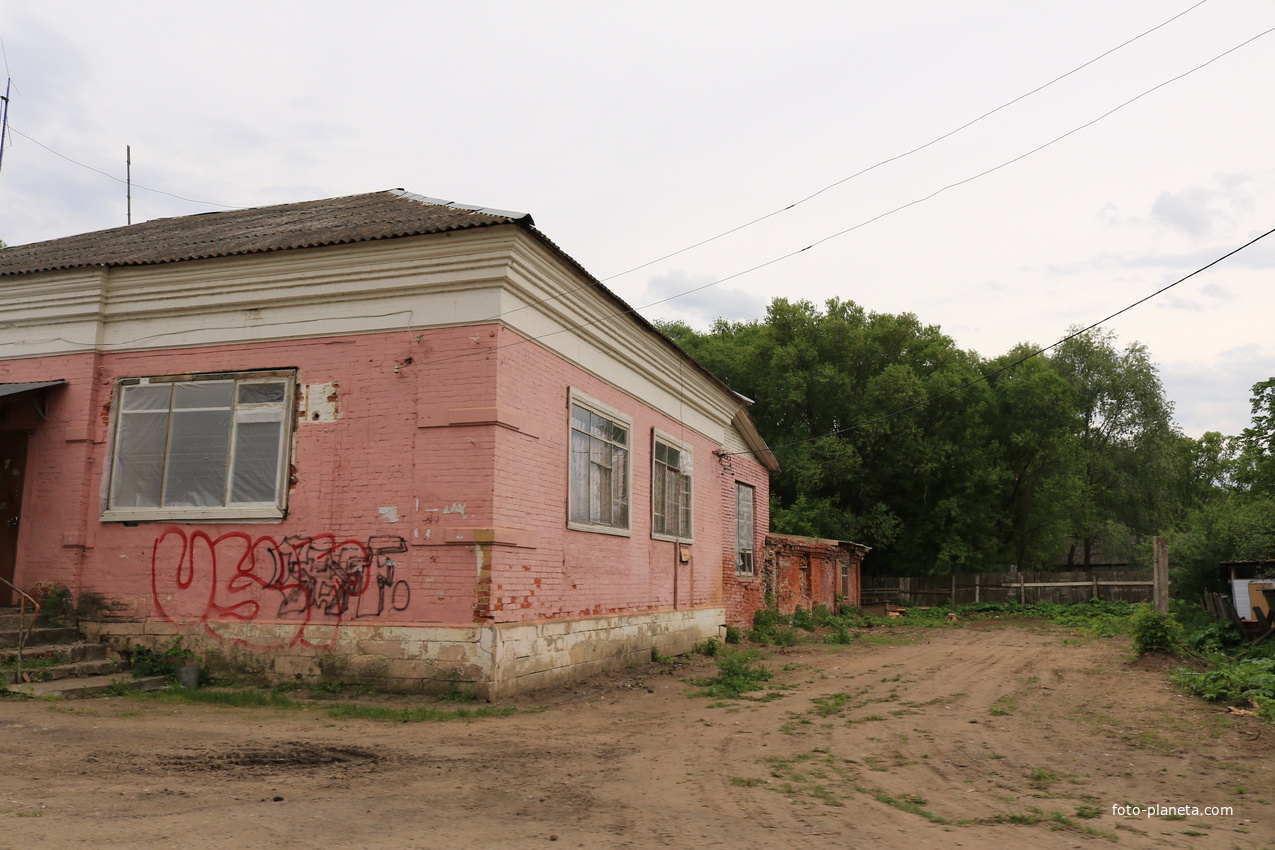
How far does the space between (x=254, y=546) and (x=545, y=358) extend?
396 cm

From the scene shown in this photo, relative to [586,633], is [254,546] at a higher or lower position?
higher

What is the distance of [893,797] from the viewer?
5.73 meters

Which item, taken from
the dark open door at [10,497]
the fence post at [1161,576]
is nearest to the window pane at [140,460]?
the dark open door at [10,497]

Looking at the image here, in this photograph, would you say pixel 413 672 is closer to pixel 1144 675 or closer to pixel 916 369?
pixel 1144 675

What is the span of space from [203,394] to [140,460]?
1158 millimetres

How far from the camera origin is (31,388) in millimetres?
10453

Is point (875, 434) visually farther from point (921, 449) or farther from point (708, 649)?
point (708, 649)

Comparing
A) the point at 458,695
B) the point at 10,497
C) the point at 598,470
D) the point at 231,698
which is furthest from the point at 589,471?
the point at 10,497

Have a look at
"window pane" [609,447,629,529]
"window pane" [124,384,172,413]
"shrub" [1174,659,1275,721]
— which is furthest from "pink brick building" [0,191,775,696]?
"shrub" [1174,659,1275,721]

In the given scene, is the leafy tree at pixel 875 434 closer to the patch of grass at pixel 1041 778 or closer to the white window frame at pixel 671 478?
the white window frame at pixel 671 478

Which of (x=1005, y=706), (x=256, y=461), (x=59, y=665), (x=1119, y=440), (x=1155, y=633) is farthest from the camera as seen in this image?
(x=1119, y=440)

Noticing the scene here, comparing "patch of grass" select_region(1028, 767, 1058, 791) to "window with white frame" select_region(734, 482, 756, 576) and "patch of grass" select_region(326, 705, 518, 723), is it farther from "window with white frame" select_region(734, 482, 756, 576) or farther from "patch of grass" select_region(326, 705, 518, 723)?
"window with white frame" select_region(734, 482, 756, 576)

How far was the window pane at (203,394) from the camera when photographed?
34.1 feet

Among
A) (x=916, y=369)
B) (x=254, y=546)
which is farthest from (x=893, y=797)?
(x=916, y=369)
